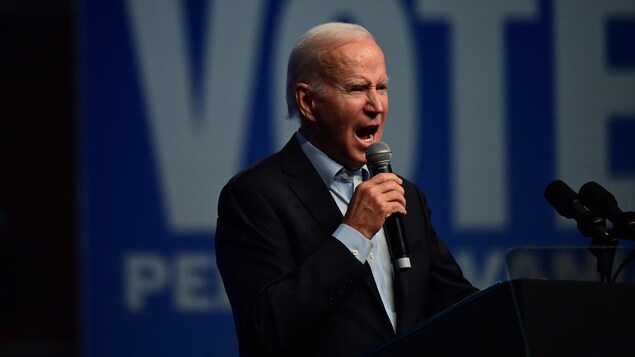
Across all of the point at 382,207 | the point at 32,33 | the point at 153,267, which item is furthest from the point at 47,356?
the point at 382,207

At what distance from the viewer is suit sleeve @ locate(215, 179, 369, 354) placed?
1.82 meters

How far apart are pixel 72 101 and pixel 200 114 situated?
101 cm

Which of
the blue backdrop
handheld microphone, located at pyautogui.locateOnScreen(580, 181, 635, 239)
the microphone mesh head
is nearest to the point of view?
handheld microphone, located at pyautogui.locateOnScreen(580, 181, 635, 239)

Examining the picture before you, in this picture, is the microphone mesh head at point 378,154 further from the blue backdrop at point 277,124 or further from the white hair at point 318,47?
the blue backdrop at point 277,124

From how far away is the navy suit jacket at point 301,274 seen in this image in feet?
6.01

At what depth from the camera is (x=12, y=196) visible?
169 inches

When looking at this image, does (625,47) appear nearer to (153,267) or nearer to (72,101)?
(153,267)

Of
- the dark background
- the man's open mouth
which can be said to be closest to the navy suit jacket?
the man's open mouth

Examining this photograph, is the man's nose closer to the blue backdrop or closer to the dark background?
the blue backdrop

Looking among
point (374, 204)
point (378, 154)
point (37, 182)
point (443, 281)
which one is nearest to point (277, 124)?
point (37, 182)

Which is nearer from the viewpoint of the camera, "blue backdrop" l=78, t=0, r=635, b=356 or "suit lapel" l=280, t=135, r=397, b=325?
"suit lapel" l=280, t=135, r=397, b=325

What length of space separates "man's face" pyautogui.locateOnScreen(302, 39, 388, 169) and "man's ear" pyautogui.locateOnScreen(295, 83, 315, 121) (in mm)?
37

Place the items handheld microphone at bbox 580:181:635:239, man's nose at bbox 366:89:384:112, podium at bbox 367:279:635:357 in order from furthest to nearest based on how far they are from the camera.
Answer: man's nose at bbox 366:89:384:112 → handheld microphone at bbox 580:181:635:239 → podium at bbox 367:279:635:357

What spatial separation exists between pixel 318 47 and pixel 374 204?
42 cm
